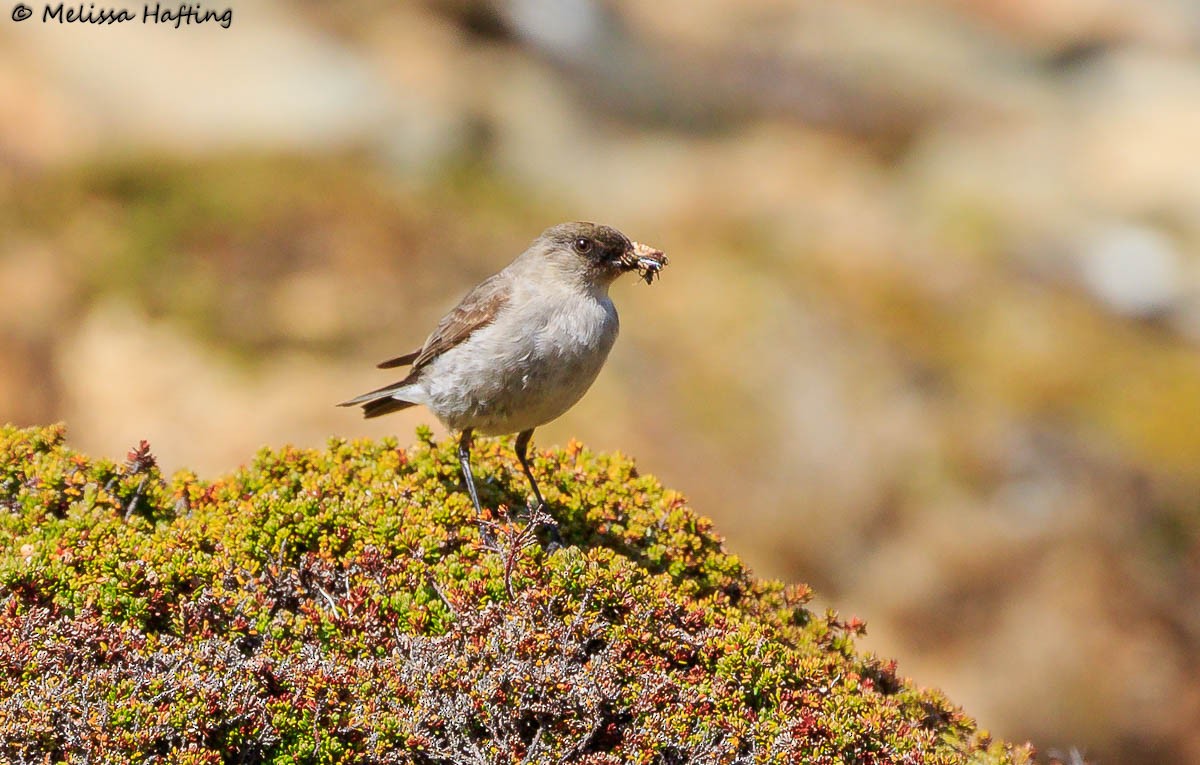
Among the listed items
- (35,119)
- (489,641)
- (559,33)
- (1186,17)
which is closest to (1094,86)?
(1186,17)

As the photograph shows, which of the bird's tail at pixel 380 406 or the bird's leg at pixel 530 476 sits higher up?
the bird's tail at pixel 380 406

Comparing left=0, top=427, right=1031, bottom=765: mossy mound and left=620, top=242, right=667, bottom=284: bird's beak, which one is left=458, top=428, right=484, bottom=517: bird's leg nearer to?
left=0, top=427, right=1031, bottom=765: mossy mound

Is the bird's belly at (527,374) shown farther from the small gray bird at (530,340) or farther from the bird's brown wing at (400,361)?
the bird's brown wing at (400,361)

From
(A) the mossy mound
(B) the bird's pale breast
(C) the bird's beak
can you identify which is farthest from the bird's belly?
(A) the mossy mound

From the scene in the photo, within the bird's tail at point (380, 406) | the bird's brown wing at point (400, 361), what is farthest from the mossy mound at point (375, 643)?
the bird's brown wing at point (400, 361)

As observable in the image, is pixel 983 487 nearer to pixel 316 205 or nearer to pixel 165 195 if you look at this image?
pixel 316 205

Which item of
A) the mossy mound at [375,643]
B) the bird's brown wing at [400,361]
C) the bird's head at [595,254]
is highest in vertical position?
the bird's head at [595,254]
